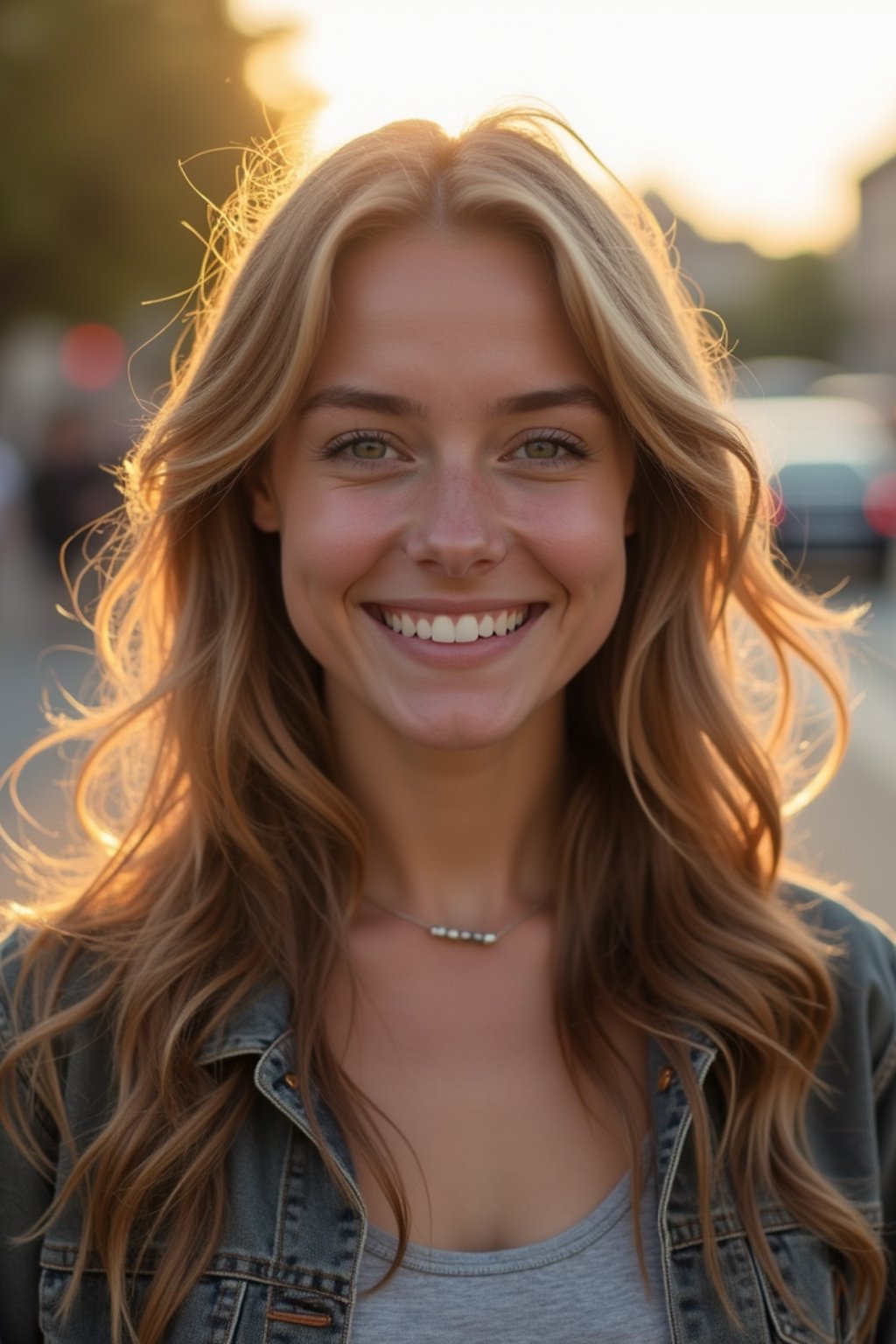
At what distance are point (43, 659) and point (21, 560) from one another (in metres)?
7.91

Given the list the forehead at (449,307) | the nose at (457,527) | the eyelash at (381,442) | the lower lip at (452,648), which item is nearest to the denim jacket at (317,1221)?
the lower lip at (452,648)

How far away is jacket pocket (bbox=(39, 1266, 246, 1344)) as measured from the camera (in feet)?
7.09

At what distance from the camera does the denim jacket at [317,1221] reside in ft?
7.16

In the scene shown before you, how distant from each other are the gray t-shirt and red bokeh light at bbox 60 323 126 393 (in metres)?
26.0

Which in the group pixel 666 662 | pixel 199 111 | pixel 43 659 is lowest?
pixel 666 662

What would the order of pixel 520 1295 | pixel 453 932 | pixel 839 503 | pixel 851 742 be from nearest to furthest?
pixel 520 1295, pixel 453 932, pixel 851 742, pixel 839 503

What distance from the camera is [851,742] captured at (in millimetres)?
10641

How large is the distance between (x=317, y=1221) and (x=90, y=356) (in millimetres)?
26352

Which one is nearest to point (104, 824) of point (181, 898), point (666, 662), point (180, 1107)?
point (181, 898)

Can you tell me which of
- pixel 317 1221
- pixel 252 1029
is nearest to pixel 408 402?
pixel 252 1029

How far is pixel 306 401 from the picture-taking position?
2.39m

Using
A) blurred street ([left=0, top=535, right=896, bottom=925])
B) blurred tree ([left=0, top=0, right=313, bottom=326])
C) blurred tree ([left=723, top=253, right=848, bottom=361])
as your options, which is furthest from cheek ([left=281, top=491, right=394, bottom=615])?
blurred tree ([left=723, top=253, right=848, bottom=361])

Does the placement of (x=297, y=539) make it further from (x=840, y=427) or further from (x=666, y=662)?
(x=840, y=427)

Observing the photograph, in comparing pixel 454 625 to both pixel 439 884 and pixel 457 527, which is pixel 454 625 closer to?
pixel 457 527
